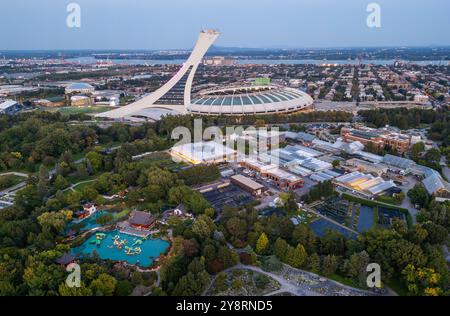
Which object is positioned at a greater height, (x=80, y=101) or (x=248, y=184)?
(x=80, y=101)

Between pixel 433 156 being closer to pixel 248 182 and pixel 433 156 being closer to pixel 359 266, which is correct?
pixel 248 182

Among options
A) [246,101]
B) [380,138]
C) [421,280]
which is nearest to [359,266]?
[421,280]

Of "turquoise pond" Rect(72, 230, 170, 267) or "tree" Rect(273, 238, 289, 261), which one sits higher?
"tree" Rect(273, 238, 289, 261)

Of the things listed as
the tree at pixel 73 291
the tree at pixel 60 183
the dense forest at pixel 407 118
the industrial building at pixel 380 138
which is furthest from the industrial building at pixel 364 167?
the tree at pixel 60 183

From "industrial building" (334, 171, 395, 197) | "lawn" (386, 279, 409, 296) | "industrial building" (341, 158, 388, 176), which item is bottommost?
"lawn" (386, 279, 409, 296)

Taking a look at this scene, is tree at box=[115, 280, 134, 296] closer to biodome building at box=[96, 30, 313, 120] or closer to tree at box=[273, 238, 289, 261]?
tree at box=[273, 238, 289, 261]

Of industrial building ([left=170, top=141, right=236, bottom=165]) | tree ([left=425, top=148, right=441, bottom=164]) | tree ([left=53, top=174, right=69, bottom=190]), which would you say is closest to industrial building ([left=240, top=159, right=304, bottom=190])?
industrial building ([left=170, top=141, right=236, bottom=165])

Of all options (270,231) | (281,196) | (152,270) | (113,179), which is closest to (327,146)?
(281,196)
